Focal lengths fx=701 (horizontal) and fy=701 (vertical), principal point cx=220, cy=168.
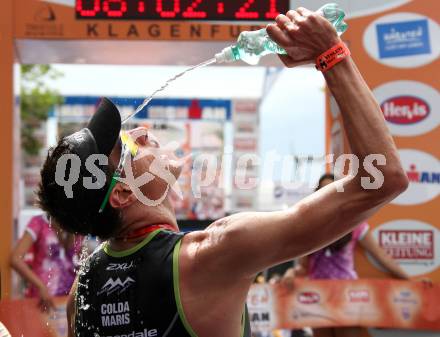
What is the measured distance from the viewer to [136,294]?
1.94 m

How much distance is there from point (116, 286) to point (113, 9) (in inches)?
168

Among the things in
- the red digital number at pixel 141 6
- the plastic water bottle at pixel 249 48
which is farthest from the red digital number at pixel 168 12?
the plastic water bottle at pixel 249 48

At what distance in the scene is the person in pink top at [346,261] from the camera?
605 cm

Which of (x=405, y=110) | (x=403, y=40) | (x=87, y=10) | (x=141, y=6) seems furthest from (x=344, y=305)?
(x=87, y=10)

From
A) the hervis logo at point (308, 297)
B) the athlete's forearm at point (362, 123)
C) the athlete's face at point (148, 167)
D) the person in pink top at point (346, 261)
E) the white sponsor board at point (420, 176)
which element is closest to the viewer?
the athlete's forearm at point (362, 123)

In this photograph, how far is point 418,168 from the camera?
6188 millimetres

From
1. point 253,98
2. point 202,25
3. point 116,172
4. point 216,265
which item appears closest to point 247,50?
point 116,172

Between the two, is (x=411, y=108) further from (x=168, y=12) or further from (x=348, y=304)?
(x=168, y=12)

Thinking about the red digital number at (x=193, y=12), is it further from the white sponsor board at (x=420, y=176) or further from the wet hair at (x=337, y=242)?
the white sponsor board at (x=420, y=176)

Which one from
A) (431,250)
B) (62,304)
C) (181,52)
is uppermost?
(181,52)

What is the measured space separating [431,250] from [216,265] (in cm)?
478

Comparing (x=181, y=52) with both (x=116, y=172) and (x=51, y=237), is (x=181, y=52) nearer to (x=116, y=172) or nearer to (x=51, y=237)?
(x=51, y=237)

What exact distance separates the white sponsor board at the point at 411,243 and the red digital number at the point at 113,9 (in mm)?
2907

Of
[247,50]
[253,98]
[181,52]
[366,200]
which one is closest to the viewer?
[366,200]
